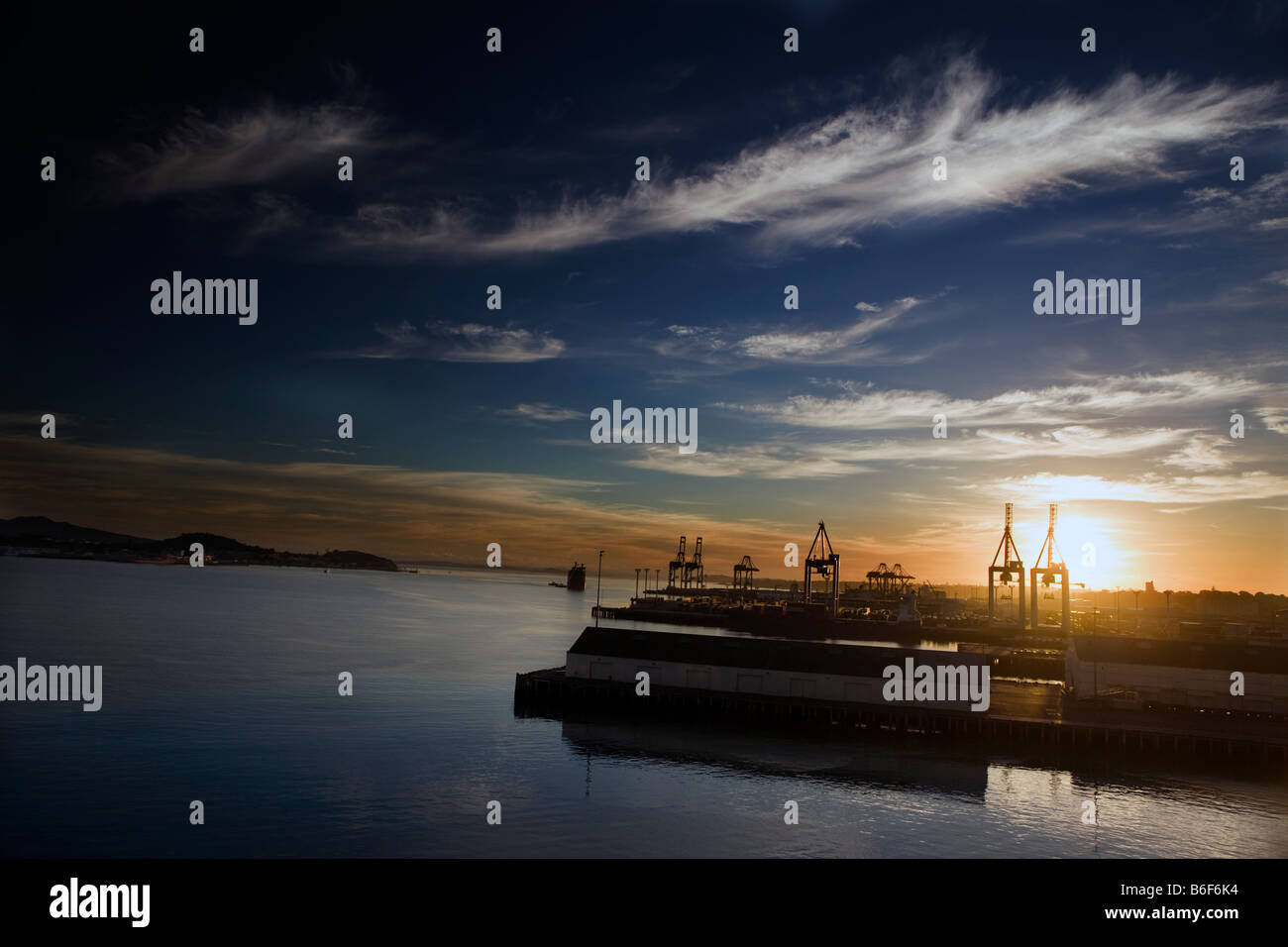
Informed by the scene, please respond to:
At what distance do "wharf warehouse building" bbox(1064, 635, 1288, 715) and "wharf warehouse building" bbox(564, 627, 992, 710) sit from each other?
902cm

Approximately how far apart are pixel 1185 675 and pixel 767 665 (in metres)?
28.3

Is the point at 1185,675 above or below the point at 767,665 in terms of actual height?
below

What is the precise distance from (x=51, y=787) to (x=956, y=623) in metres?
159

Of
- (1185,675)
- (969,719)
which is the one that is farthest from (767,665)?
(1185,675)

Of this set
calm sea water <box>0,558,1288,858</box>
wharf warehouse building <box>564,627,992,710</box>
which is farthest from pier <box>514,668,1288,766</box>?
calm sea water <box>0,558,1288,858</box>

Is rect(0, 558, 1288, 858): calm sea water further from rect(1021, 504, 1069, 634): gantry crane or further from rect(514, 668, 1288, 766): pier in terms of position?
rect(1021, 504, 1069, 634): gantry crane

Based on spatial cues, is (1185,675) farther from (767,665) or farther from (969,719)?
(767,665)

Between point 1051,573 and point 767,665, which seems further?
point 1051,573

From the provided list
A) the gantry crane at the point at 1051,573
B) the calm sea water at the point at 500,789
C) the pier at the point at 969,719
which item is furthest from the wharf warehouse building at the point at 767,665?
the gantry crane at the point at 1051,573

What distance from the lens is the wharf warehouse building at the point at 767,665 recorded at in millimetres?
52844

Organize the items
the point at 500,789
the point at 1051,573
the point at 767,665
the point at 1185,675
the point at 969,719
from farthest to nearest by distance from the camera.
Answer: the point at 1051,573 → the point at 767,665 → the point at 1185,675 → the point at 969,719 → the point at 500,789

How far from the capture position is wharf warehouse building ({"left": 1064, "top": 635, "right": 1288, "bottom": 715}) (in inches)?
2047

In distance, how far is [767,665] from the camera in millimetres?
55938
